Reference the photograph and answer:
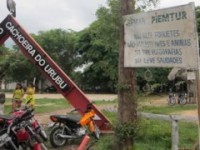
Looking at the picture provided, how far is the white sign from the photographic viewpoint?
269 inches

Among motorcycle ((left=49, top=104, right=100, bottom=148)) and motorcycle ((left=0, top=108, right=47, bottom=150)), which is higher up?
motorcycle ((left=0, top=108, right=47, bottom=150))

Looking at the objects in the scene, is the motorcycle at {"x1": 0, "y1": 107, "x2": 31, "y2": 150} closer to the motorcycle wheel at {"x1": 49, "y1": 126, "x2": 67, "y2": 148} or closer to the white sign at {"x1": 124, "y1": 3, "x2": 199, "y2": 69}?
the white sign at {"x1": 124, "y1": 3, "x2": 199, "y2": 69}

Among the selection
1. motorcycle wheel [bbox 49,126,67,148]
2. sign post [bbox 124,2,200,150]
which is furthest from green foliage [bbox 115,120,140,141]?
motorcycle wheel [bbox 49,126,67,148]

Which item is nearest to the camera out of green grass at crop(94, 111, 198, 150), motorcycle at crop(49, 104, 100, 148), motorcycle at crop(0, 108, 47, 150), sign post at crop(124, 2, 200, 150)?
motorcycle at crop(0, 108, 47, 150)

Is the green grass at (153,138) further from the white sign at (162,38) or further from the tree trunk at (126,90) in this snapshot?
the white sign at (162,38)

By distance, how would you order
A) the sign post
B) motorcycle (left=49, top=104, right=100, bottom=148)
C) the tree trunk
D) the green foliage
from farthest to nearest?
motorcycle (left=49, top=104, right=100, bottom=148) < the tree trunk < the green foliage < the sign post

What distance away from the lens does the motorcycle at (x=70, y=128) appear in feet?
36.4

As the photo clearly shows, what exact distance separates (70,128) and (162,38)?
523 cm

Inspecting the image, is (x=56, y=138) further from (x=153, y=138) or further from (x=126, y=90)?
(x=126, y=90)

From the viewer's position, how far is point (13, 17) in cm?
1308

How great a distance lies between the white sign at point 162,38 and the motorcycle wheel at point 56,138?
13.2ft

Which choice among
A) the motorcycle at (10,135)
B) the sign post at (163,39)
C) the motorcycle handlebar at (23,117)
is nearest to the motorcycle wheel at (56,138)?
the sign post at (163,39)

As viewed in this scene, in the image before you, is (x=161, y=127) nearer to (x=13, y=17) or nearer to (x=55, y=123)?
(x=55, y=123)

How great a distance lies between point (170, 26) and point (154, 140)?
4.62 metres
